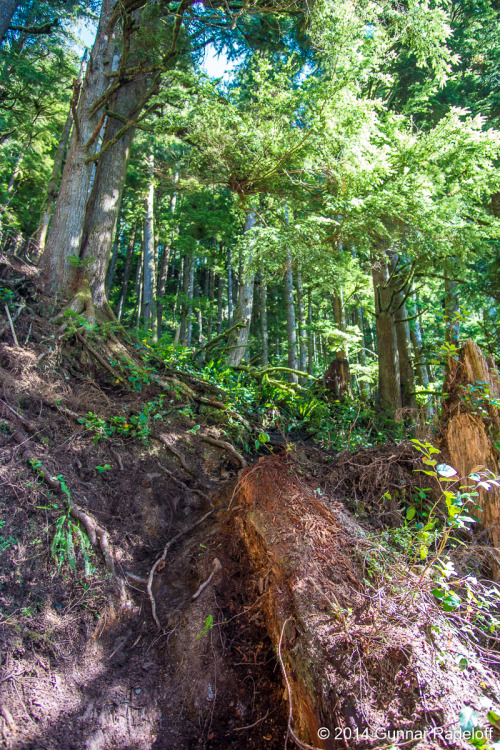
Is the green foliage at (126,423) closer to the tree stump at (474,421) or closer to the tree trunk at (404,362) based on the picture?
the tree stump at (474,421)

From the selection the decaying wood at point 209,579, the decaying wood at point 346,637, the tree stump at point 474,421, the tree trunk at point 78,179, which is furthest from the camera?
the tree trunk at point 78,179

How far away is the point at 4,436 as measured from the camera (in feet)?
11.9

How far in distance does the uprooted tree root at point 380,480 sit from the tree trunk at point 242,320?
16.1 feet

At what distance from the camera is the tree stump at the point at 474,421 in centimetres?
353

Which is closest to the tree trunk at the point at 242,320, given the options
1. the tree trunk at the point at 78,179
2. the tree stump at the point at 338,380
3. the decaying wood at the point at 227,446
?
the tree stump at the point at 338,380

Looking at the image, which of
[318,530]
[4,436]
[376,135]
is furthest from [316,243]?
[4,436]

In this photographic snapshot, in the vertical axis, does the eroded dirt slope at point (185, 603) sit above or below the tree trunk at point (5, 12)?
below

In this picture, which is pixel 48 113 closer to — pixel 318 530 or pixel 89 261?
pixel 89 261

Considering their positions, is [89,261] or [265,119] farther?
[89,261]

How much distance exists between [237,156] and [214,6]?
363 cm

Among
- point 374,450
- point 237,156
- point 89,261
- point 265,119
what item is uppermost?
point 265,119

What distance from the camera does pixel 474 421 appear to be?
3873 mm

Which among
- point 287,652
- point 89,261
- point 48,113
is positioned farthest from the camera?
point 48,113

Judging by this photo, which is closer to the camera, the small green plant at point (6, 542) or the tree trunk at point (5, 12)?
the small green plant at point (6, 542)
